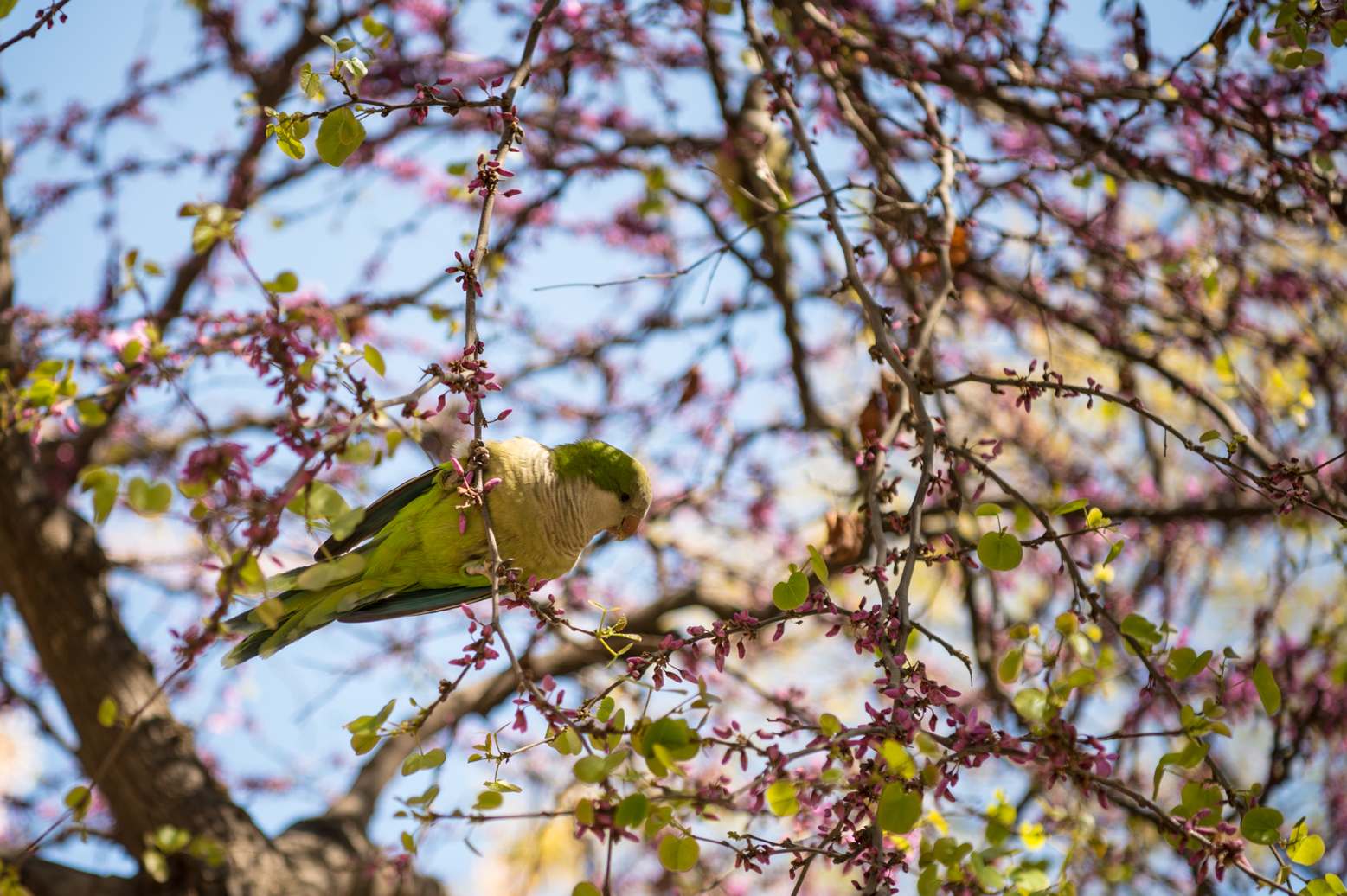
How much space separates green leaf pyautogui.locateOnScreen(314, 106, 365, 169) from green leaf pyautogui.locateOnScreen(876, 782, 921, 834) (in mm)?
1318

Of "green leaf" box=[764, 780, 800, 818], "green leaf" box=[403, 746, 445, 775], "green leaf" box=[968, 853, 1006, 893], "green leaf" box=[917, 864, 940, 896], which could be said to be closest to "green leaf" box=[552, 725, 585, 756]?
"green leaf" box=[403, 746, 445, 775]

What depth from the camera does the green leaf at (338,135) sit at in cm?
169

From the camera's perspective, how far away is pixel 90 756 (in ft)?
11.6

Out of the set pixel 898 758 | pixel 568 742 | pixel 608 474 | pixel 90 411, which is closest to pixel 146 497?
pixel 568 742

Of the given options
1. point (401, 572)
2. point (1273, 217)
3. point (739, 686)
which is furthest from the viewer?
point (739, 686)

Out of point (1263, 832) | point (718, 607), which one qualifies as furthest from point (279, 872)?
point (1263, 832)

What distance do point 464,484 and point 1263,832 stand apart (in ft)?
4.61

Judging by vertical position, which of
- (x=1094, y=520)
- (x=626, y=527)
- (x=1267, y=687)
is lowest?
(x=1267, y=687)

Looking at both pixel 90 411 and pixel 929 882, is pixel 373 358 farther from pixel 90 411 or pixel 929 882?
pixel 929 882

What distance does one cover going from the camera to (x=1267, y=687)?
1.60 meters

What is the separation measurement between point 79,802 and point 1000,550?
1.68 m

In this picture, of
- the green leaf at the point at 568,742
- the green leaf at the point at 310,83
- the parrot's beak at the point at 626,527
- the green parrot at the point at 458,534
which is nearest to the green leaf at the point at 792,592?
the green leaf at the point at 568,742

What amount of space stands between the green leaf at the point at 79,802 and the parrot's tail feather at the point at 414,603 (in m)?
0.80

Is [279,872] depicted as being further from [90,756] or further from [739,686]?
[739,686]
